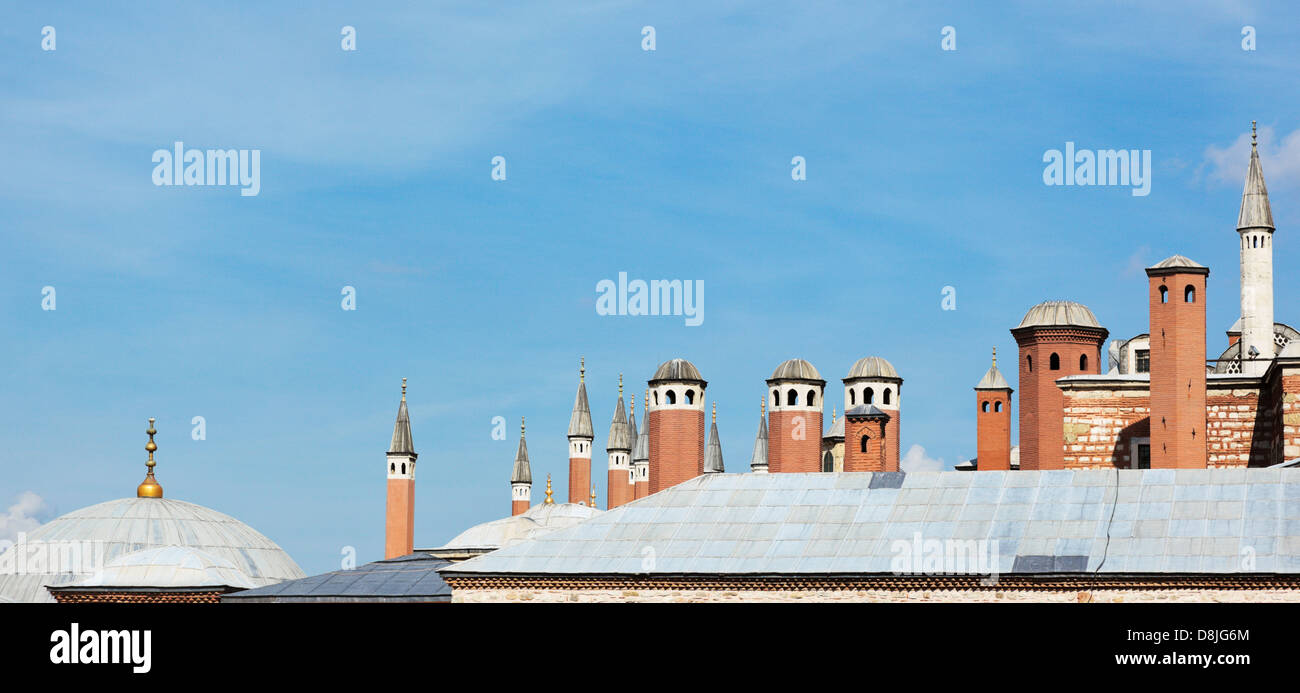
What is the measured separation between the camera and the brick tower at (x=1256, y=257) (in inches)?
2092

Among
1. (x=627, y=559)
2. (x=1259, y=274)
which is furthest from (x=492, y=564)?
(x=1259, y=274)

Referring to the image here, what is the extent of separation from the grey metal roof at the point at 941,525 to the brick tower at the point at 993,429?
389 inches

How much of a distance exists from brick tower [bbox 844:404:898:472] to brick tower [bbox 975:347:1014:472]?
411 cm

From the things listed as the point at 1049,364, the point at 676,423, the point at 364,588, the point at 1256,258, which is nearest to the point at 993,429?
the point at 1049,364

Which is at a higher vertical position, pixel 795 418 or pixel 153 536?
pixel 795 418

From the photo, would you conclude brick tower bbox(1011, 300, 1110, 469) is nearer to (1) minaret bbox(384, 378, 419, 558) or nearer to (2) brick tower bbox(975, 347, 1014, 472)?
(2) brick tower bbox(975, 347, 1014, 472)

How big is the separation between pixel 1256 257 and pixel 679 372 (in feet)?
88.5

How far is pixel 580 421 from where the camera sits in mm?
67688

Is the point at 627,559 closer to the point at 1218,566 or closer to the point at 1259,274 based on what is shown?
the point at 1218,566

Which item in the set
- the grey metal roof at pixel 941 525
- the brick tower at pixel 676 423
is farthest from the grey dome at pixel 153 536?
the grey metal roof at pixel 941 525

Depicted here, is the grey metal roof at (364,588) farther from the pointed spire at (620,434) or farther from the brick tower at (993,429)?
the pointed spire at (620,434)

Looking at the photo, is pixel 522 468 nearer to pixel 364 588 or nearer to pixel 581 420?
pixel 581 420

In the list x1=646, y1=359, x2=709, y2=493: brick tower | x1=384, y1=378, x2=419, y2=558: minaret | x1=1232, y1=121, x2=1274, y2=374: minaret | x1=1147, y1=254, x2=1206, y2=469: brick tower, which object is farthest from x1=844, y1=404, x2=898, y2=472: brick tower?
x1=384, y1=378, x2=419, y2=558: minaret
